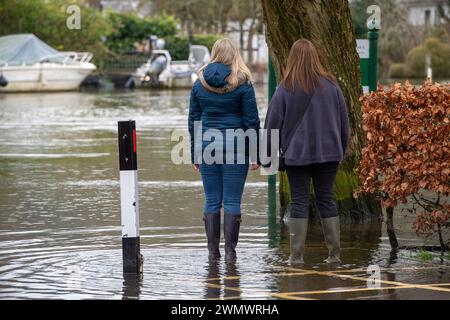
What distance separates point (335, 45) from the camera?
11.4 metres

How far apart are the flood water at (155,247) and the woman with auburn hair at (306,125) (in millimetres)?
577

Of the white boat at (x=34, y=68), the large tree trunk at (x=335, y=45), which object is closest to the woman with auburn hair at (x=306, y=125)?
the large tree trunk at (x=335, y=45)

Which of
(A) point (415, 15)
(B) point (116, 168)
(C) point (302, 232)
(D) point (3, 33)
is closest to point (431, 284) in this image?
(C) point (302, 232)

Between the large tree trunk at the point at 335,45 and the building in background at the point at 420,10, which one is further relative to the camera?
the building in background at the point at 420,10

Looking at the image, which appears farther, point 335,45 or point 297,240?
point 335,45

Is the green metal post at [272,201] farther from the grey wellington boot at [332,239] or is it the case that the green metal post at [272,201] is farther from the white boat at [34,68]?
the white boat at [34,68]

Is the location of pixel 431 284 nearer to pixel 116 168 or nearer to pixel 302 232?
pixel 302 232

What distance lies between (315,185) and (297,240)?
0.45 metres

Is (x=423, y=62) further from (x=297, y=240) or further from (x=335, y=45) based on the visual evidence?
(x=297, y=240)

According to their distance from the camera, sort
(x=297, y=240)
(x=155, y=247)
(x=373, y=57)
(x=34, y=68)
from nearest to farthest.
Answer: (x=297, y=240), (x=155, y=247), (x=373, y=57), (x=34, y=68)

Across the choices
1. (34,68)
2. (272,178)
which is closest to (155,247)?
(272,178)

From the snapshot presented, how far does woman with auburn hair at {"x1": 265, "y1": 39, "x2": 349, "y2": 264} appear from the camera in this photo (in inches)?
369

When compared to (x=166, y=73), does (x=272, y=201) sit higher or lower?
lower

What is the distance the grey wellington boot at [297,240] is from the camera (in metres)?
9.53
